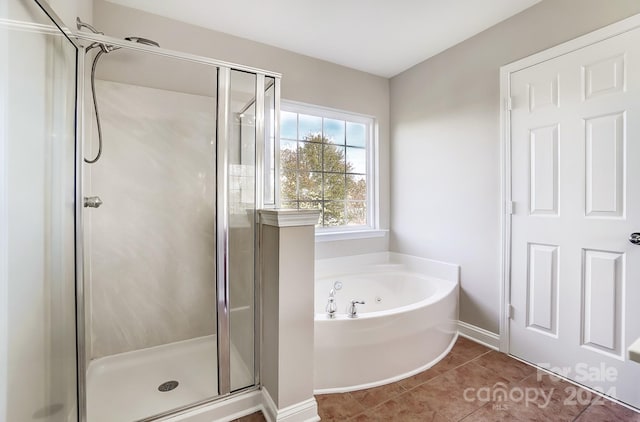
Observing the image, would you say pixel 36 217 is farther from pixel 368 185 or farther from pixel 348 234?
pixel 368 185

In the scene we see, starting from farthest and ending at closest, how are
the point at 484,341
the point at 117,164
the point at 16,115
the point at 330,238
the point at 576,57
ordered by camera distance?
1. the point at 330,238
2. the point at 484,341
3. the point at 117,164
4. the point at 576,57
5. the point at 16,115

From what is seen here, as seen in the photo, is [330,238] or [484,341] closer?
[484,341]

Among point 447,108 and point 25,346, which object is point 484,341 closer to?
point 447,108

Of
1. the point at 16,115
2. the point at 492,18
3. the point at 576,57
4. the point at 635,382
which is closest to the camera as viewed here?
the point at 16,115

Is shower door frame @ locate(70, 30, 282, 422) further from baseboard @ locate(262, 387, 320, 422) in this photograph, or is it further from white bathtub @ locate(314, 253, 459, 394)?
white bathtub @ locate(314, 253, 459, 394)

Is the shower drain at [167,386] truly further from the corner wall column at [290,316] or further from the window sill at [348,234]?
the window sill at [348,234]

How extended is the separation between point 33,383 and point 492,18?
3225 mm

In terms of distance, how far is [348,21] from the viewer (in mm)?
2141

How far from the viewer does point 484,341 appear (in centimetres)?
229

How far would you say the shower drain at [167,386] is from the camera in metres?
1.65

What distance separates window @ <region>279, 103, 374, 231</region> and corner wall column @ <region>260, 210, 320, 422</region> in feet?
3.97

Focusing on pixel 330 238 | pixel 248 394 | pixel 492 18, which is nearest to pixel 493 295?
pixel 330 238

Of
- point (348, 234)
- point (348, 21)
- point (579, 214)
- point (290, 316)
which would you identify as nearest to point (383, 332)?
point (290, 316)

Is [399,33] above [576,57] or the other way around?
above
